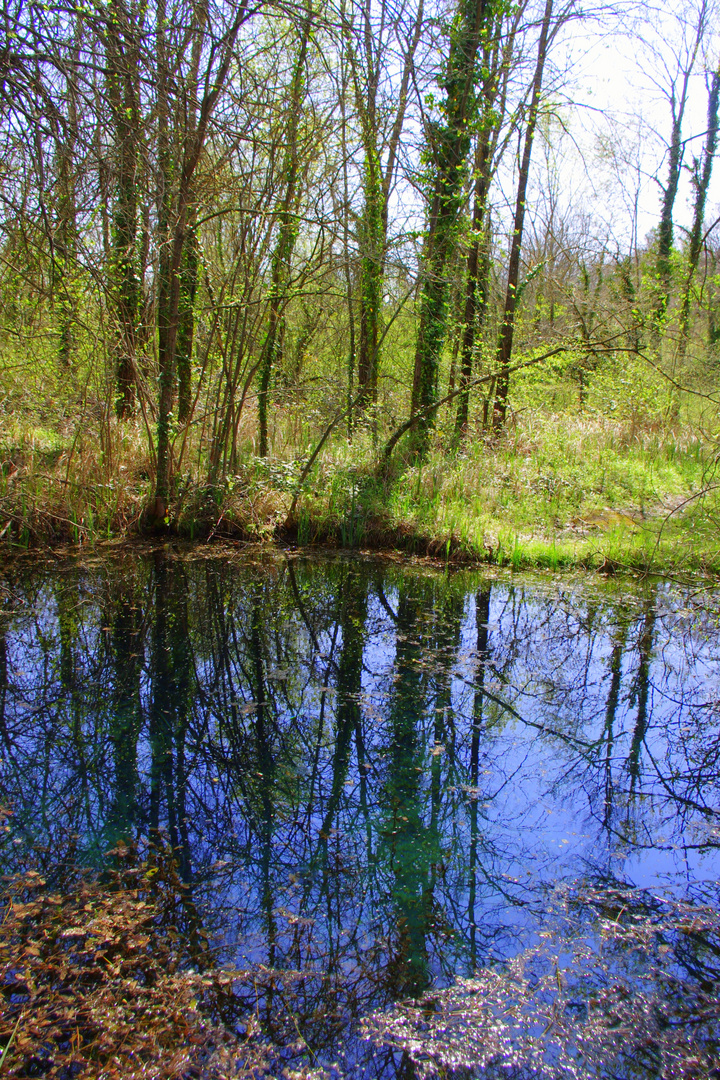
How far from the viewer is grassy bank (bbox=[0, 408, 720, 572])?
280 inches

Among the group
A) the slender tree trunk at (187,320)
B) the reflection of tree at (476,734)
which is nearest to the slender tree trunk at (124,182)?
the slender tree trunk at (187,320)

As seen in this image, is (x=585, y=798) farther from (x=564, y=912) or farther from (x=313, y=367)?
(x=313, y=367)

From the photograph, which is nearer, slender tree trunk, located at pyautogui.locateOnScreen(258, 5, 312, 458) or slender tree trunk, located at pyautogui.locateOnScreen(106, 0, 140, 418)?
slender tree trunk, located at pyautogui.locateOnScreen(106, 0, 140, 418)

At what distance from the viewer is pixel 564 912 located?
8.24 ft

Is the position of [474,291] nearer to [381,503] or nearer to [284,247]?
[284,247]

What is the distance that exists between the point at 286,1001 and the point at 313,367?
12.7 m

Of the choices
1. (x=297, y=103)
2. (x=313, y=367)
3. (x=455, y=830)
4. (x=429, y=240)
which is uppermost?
(x=297, y=103)

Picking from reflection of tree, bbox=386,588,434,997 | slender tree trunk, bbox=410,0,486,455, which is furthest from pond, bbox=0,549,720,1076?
slender tree trunk, bbox=410,0,486,455

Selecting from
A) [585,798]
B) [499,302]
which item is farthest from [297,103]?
[499,302]

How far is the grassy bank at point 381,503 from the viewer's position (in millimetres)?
7117

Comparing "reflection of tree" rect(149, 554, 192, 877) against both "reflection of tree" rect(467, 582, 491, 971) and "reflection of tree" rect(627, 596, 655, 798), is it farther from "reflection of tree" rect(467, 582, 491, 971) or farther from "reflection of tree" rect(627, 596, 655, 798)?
"reflection of tree" rect(627, 596, 655, 798)

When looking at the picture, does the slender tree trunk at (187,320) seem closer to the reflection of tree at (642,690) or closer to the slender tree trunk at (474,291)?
the slender tree trunk at (474,291)

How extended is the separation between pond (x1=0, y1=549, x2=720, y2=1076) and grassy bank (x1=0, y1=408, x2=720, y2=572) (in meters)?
1.06

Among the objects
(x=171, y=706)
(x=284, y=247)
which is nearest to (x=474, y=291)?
(x=284, y=247)
